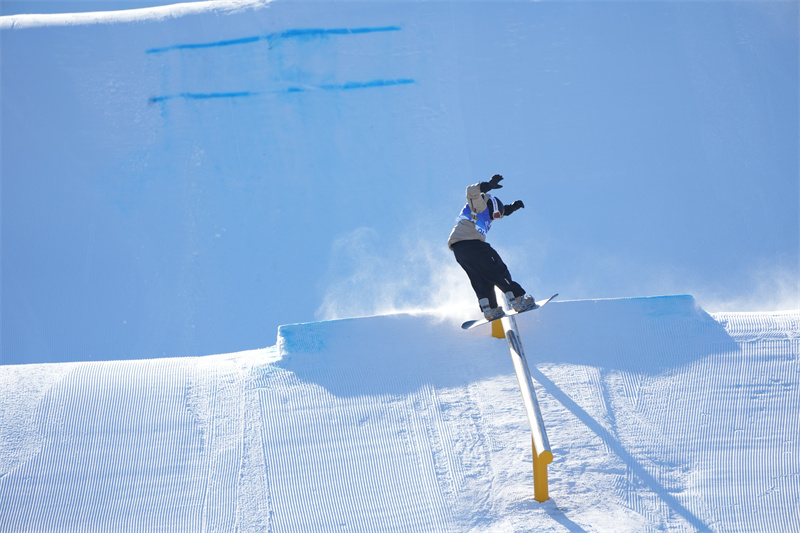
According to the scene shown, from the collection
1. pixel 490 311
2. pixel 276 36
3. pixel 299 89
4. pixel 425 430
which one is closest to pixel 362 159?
pixel 299 89

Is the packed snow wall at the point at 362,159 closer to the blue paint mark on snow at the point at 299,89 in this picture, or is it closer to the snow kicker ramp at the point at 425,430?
the blue paint mark on snow at the point at 299,89

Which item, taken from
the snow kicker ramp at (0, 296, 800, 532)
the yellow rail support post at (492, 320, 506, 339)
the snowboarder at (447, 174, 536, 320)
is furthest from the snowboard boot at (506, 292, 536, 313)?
the snow kicker ramp at (0, 296, 800, 532)

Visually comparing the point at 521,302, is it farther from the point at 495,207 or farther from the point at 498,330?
the point at 495,207

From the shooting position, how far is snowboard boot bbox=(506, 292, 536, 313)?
3.88 metres

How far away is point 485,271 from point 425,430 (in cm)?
94

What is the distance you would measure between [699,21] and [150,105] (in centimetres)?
538

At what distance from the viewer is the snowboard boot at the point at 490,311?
3.94 meters

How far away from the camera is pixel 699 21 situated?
712 centimetres

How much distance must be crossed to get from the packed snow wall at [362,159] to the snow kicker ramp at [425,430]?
77.2 inches

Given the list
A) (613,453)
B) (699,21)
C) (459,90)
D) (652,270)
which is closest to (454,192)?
(459,90)

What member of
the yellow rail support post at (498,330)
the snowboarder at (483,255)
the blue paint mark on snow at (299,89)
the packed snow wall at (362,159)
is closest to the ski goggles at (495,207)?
the snowboarder at (483,255)

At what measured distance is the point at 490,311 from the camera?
3.95 metres

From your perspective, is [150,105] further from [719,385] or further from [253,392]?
[719,385]

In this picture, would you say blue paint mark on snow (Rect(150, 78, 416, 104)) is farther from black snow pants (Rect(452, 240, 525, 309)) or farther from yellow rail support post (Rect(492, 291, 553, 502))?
yellow rail support post (Rect(492, 291, 553, 502))
